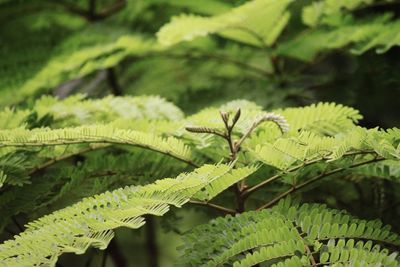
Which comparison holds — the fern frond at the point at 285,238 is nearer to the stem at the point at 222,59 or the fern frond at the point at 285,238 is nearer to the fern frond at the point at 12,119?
the fern frond at the point at 12,119

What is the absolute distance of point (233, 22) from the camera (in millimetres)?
1226

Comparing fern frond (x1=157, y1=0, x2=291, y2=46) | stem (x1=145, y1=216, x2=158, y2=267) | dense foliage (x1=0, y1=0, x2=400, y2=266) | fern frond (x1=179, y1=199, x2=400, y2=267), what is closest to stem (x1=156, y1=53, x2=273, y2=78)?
dense foliage (x1=0, y1=0, x2=400, y2=266)

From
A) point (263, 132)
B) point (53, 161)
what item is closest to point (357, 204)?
point (263, 132)

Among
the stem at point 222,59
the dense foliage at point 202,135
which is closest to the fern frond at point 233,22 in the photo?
the dense foliage at point 202,135

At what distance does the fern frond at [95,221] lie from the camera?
23.8 inches

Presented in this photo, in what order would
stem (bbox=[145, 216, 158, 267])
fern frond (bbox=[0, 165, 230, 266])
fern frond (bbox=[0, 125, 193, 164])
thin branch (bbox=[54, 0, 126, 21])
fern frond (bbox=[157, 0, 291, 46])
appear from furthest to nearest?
stem (bbox=[145, 216, 158, 267])
thin branch (bbox=[54, 0, 126, 21])
fern frond (bbox=[157, 0, 291, 46])
fern frond (bbox=[0, 125, 193, 164])
fern frond (bbox=[0, 165, 230, 266])

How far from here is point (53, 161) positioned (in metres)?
0.94

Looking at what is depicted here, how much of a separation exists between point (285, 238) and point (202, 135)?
28cm

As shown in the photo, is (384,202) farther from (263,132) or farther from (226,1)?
(226,1)

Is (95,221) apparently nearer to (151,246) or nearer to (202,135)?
(202,135)

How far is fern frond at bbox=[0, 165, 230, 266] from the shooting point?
0.60 meters

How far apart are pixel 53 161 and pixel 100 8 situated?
1005 millimetres

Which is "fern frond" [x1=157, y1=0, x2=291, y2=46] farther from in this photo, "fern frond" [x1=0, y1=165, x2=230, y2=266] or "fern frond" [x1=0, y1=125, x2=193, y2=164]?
"fern frond" [x1=0, y1=165, x2=230, y2=266]

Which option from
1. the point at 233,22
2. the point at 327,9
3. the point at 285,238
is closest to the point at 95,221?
the point at 285,238
